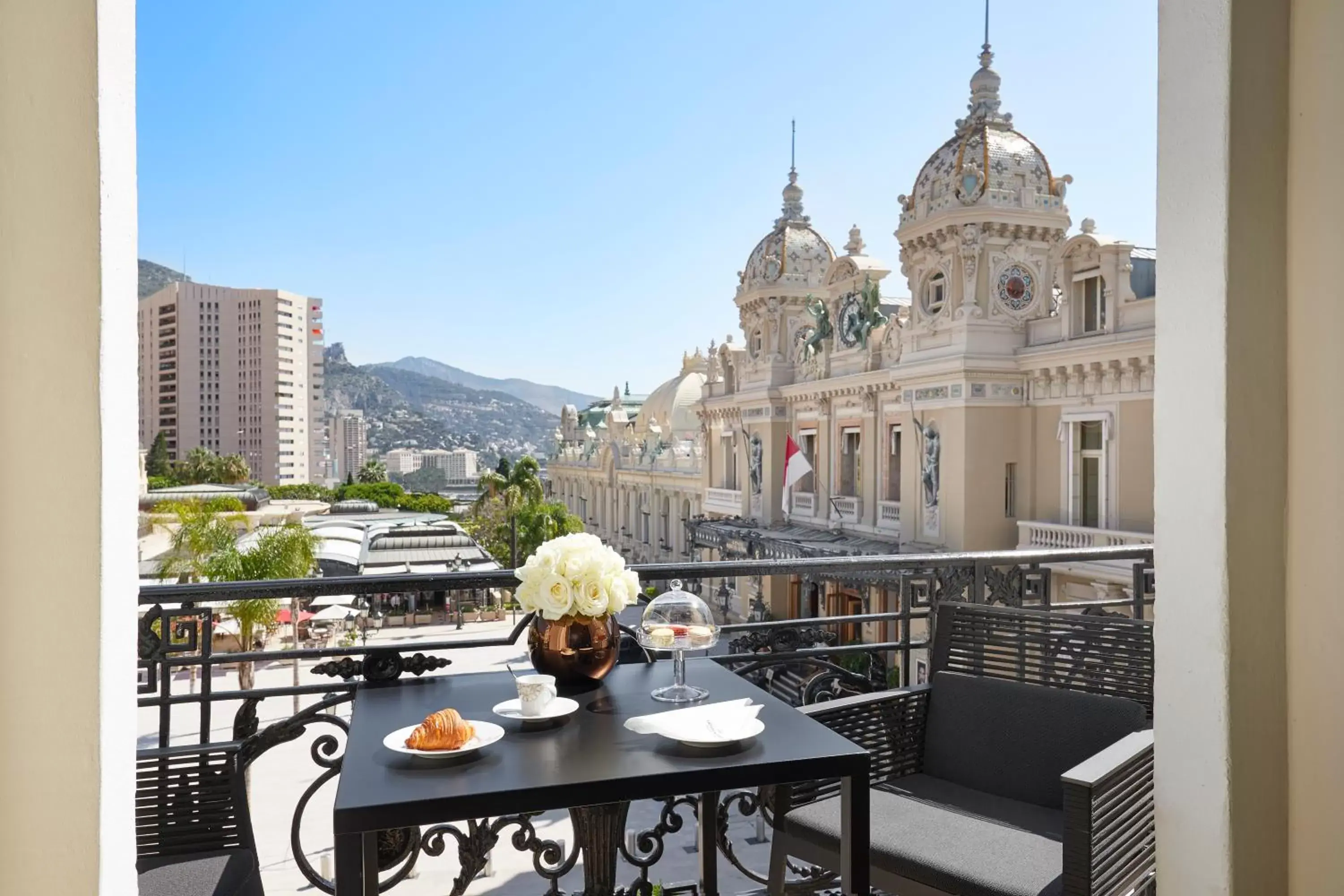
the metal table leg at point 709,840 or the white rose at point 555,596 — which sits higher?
the white rose at point 555,596

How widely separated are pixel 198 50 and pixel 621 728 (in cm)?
14114

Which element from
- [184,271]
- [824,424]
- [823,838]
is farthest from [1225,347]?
[184,271]

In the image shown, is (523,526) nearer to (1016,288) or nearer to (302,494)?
(1016,288)

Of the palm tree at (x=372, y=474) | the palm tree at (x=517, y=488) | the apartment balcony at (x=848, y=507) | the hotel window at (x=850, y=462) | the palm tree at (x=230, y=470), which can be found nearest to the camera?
the apartment balcony at (x=848, y=507)

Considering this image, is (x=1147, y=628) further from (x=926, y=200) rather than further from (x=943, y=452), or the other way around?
(x=926, y=200)

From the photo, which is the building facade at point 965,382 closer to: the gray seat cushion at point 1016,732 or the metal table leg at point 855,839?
the gray seat cushion at point 1016,732

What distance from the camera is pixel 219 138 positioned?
129m

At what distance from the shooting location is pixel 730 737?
203 centimetres

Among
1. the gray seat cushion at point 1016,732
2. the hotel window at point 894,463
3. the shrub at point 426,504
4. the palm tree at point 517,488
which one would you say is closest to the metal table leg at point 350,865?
the gray seat cushion at point 1016,732

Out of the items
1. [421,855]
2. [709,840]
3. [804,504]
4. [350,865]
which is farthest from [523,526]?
[350,865]

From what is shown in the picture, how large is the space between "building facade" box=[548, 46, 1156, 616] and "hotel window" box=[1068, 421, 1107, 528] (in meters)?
0.03

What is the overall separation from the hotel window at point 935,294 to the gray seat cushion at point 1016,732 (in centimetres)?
1590

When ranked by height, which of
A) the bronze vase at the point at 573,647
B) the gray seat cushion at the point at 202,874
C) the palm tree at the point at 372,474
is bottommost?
the palm tree at the point at 372,474

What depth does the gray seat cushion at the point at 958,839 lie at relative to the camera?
2127 mm
